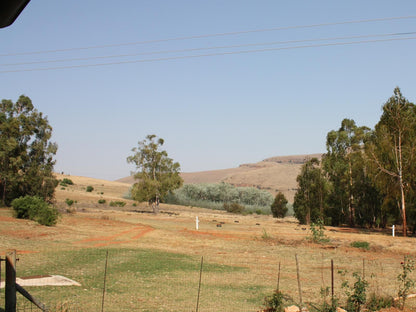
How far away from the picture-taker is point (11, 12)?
2.08 metres

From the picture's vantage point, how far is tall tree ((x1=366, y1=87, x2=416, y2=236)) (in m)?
39.3

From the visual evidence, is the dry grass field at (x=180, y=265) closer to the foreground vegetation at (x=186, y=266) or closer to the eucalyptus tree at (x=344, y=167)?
the foreground vegetation at (x=186, y=266)

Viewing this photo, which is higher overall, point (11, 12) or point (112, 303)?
point (11, 12)

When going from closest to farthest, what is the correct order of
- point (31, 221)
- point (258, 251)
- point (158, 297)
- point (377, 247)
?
point (158, 297)
point (258, 251)
point (377, 247)
point (31, 221)

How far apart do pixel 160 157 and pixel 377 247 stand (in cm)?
3979

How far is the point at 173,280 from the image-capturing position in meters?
15.6

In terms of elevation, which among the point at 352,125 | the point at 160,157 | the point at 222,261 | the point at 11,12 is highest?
the point at 352,125

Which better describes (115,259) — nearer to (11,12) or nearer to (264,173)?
(11,12)

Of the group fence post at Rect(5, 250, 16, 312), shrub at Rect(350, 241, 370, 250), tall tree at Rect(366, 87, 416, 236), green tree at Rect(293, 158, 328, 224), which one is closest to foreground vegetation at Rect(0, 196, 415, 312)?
shrub at Rect(350, 241, 370, 250)

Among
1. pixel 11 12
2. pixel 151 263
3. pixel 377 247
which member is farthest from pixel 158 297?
pixel 377 247

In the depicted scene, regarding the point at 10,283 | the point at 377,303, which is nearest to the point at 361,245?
the point at 377,303

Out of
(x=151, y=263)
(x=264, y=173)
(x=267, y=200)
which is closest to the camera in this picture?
(x=151, y=263)

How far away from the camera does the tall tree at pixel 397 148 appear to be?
1548 inches

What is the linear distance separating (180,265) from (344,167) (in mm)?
A: 39450
